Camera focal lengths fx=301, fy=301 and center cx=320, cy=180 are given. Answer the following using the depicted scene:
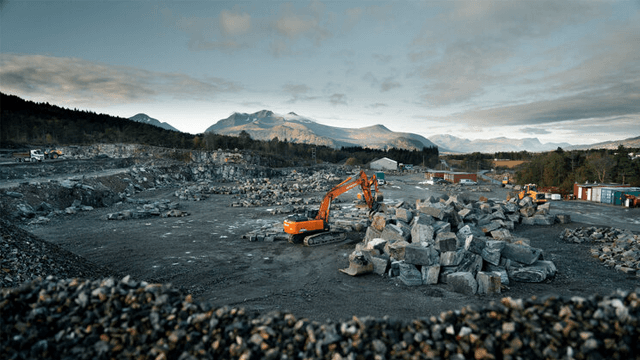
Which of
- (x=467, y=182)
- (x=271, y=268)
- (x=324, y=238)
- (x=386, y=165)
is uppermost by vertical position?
(x=386, y=165)

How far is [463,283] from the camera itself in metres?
10.3

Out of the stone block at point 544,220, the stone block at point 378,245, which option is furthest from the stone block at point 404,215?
the stone block at point 544,220

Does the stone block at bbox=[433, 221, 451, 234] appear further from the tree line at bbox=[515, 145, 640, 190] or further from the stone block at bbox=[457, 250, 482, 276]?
the tree line at bbox=[515, 145, 640, 190]

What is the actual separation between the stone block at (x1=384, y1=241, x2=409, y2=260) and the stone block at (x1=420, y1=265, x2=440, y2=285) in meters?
1.30

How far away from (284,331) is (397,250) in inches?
320

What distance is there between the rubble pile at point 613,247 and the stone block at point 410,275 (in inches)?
352

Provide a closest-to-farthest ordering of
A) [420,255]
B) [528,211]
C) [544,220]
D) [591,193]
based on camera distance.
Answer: [420,255] < [544,220] < [528,211] < [591,193]

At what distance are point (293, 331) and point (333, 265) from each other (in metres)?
8.46

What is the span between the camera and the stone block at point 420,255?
11.4 metres

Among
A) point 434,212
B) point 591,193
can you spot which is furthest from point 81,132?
point 591,193

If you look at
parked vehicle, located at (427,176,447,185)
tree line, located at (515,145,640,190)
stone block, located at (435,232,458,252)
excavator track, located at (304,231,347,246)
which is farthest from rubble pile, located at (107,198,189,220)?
tree line, located at (515,145,640,190)

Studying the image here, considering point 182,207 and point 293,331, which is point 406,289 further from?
point 182,207

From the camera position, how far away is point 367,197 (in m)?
21.6

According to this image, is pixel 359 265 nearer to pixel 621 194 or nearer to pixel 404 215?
pixel 404 215
